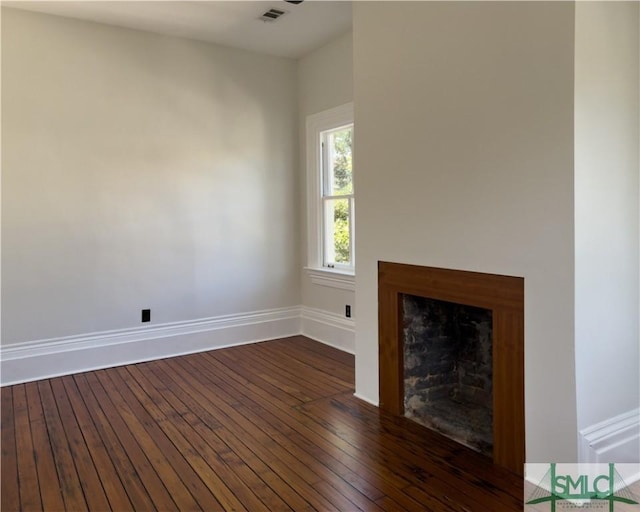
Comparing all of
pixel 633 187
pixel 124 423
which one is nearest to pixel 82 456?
pixel 124 423

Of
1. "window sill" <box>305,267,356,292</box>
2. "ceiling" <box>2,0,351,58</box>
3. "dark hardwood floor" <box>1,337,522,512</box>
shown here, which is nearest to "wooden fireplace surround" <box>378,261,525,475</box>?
"dark hardwood floor" <box>1,337,522,512</box>

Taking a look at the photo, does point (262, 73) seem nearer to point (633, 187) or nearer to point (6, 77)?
point (6, 77)

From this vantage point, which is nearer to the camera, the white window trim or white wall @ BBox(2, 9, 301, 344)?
white wall @ BBox(2, 9, 301, 344)

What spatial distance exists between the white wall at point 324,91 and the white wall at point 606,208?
228 cm

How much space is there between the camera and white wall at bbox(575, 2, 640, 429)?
1985 mm

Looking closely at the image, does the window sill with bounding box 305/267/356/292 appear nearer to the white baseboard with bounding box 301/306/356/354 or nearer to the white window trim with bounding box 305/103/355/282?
the white window trim with bounding box 305/103/355/282

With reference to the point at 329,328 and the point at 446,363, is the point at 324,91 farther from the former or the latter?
the point at 446,363

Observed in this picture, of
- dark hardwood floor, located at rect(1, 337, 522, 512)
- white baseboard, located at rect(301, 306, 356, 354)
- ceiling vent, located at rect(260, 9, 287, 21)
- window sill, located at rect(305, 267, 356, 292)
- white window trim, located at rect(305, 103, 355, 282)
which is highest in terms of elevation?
ceiling vent, located at rect(260, 9, 287, 21)

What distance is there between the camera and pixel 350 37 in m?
4.15

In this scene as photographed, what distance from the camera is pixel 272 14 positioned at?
12.4ft

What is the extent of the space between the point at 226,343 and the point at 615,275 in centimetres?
339

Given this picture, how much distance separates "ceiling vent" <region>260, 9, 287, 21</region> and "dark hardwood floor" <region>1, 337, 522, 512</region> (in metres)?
2.80

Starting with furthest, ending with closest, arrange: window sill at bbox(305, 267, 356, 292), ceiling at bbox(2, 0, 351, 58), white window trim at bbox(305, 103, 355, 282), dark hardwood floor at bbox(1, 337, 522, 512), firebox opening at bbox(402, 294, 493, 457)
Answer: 1. white window trim at bbox(305, 103, 355, 282)
2. window sill at bbox(305, 267, 356, 292)
3. ceiling at bbox(2, 0, 351, 58)
4. firebox opening at bbox(402, 294, 493, 457)
5. dark hardwood floor at bbox(1, 337, 522, 512)

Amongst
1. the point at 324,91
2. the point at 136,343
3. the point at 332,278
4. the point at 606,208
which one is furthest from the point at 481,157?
the point at 136,343
